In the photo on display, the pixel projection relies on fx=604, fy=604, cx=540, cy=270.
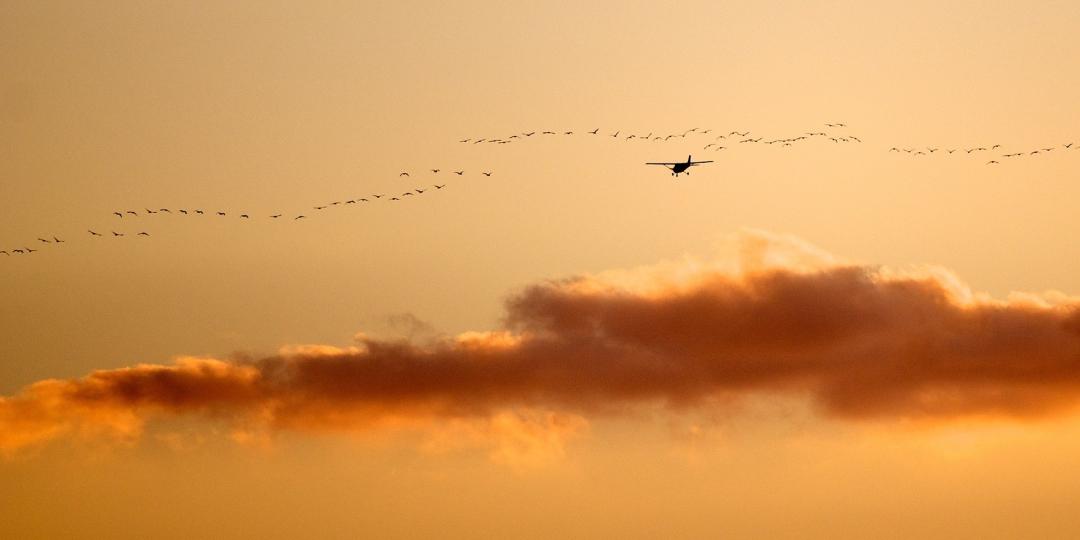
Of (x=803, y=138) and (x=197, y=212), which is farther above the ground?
(x=803, y=138)

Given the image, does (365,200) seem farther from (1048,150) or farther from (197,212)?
(1048,150)

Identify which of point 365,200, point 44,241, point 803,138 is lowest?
point 44,241

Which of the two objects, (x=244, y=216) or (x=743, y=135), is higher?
(x=743, y=135)

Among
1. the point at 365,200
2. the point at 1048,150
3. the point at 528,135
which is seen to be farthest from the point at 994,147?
the point at 365,200

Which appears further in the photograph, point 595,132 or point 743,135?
point 743,135

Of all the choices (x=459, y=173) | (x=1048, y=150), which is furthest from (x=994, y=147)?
(x=459, y=173)

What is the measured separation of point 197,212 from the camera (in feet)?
545

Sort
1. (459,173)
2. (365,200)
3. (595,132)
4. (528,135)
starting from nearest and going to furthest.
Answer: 1. (595,132)
2. (528,135)
3. (459,173)
4. (365,200)

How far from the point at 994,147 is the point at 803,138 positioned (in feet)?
187

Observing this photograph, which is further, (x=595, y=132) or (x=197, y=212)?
(x=197, y=212)

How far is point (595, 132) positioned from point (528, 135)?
20340 millimetres

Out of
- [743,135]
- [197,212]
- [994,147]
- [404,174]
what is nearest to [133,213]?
[197,212]

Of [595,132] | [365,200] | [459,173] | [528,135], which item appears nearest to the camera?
[595,132]

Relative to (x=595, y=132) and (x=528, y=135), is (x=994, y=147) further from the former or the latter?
(x=528, y=135)
